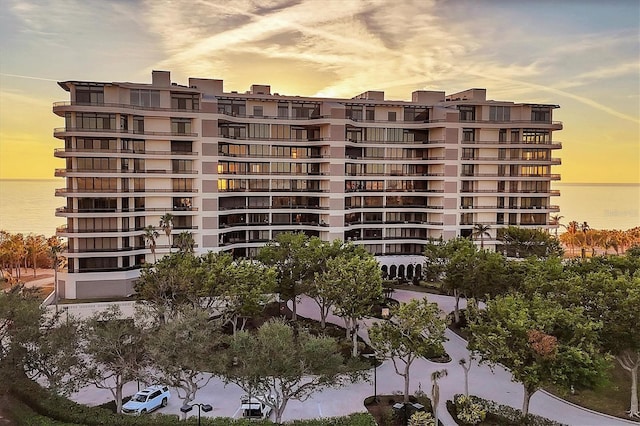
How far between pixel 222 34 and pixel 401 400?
4198 cm

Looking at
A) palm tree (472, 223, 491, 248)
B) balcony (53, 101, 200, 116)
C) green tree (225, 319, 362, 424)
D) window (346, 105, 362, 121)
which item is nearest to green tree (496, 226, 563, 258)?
palm tree (472, 223, 491, 248)

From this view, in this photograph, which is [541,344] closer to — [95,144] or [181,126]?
[181,126]

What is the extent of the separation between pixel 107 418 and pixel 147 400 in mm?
3605

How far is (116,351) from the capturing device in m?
28.7

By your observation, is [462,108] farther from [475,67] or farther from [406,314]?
[406,314]

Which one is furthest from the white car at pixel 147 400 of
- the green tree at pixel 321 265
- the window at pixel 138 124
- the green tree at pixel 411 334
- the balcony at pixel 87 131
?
the window at pixel 138 124

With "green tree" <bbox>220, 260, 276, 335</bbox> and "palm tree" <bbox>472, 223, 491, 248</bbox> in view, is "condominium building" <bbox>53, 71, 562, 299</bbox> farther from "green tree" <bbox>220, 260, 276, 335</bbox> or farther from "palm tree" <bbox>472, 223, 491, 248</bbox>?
"green tree" <bbox>220, 260, 276, 335</bbox>

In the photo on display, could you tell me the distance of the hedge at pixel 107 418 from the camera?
2711cm

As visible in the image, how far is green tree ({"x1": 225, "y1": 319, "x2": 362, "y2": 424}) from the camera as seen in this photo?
87.6 ft

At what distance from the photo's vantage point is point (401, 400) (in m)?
32.9

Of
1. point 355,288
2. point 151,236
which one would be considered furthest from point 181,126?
point 355,288

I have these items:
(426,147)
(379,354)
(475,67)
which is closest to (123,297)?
(379,354)

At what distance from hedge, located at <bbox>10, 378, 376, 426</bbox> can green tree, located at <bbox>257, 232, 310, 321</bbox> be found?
1909cm

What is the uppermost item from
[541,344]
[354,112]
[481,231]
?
[354,112]
